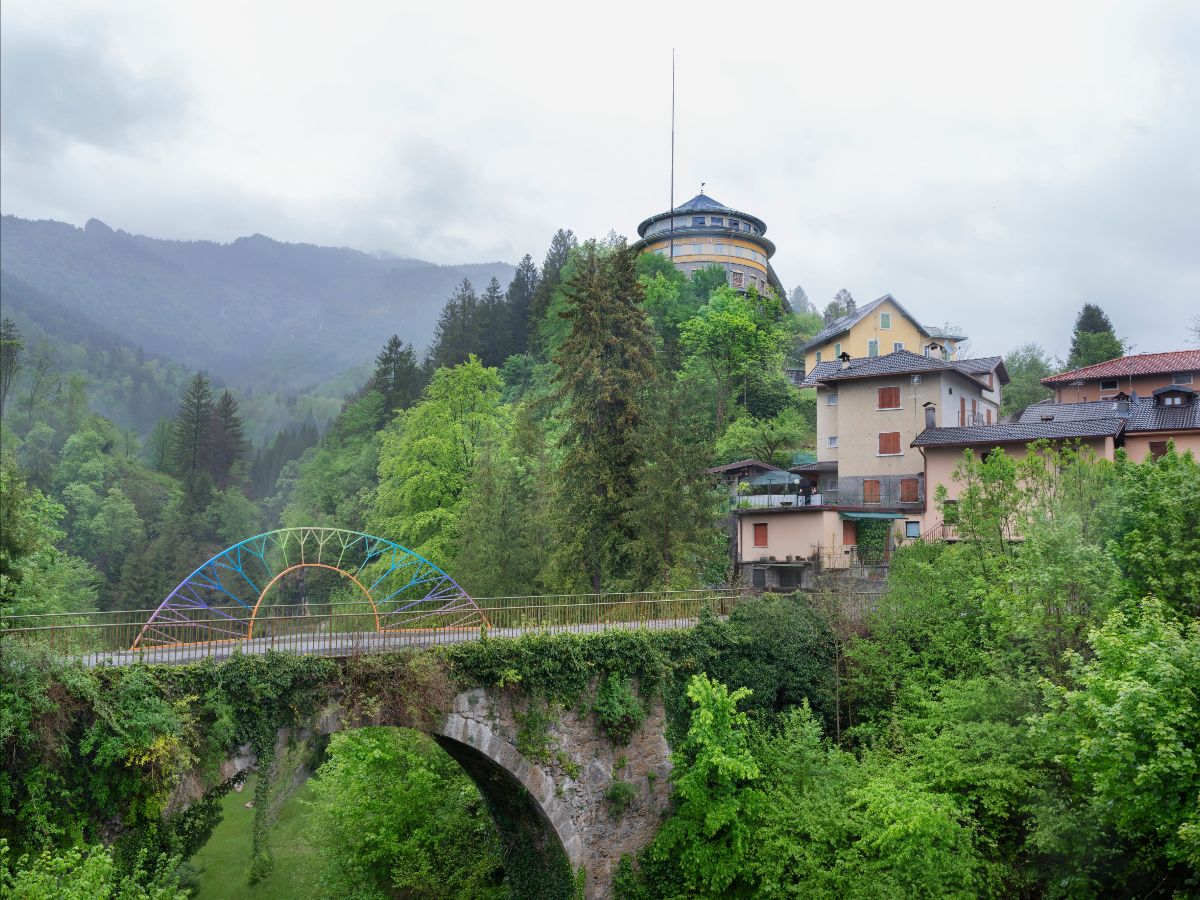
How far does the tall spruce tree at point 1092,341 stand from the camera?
5253cm

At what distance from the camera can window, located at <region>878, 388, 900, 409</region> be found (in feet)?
119

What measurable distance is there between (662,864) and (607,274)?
1569 centimetres

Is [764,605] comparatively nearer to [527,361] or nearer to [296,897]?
[296,897]

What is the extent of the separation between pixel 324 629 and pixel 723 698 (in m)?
8.26

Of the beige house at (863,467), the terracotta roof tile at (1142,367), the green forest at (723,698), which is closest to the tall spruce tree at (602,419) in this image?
the green forest at (723,698)

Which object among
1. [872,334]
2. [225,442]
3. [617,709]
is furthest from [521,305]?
[617,709]

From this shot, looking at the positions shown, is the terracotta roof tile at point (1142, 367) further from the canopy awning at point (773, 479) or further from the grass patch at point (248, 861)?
the grass patch at point (248, 861)

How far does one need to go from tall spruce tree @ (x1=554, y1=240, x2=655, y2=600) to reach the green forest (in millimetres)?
79

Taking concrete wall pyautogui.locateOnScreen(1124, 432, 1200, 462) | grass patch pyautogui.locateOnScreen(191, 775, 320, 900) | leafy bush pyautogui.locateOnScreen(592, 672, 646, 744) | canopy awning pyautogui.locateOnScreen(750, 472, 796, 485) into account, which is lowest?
grass patch pyautogui.locateOnScreen(191, 775, 320, 900)

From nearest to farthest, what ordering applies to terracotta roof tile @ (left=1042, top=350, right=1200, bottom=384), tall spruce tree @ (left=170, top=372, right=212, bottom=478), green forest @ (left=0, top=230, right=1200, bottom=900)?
1. green forest @ (left=0, top=230, right=1200, bottom=900)
2. terracotta roof tile @ (left=1042, top=350, right=1200, bottom=384)
3. tall spruce tree @ (left=170, top=372, right=212, bottom=478)

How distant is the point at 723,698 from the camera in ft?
62.4

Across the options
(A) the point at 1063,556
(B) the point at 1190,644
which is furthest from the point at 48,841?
(A) the point at 1063,556

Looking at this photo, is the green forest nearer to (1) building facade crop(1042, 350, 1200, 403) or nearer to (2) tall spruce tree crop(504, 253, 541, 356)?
(1) building facade crop(1042, 350, 1200, 403)

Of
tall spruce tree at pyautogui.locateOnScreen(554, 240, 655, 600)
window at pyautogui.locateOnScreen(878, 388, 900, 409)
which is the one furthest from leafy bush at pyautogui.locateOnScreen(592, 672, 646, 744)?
window at pyautogui.locateOnScreen(878, 388, 900, 409)
